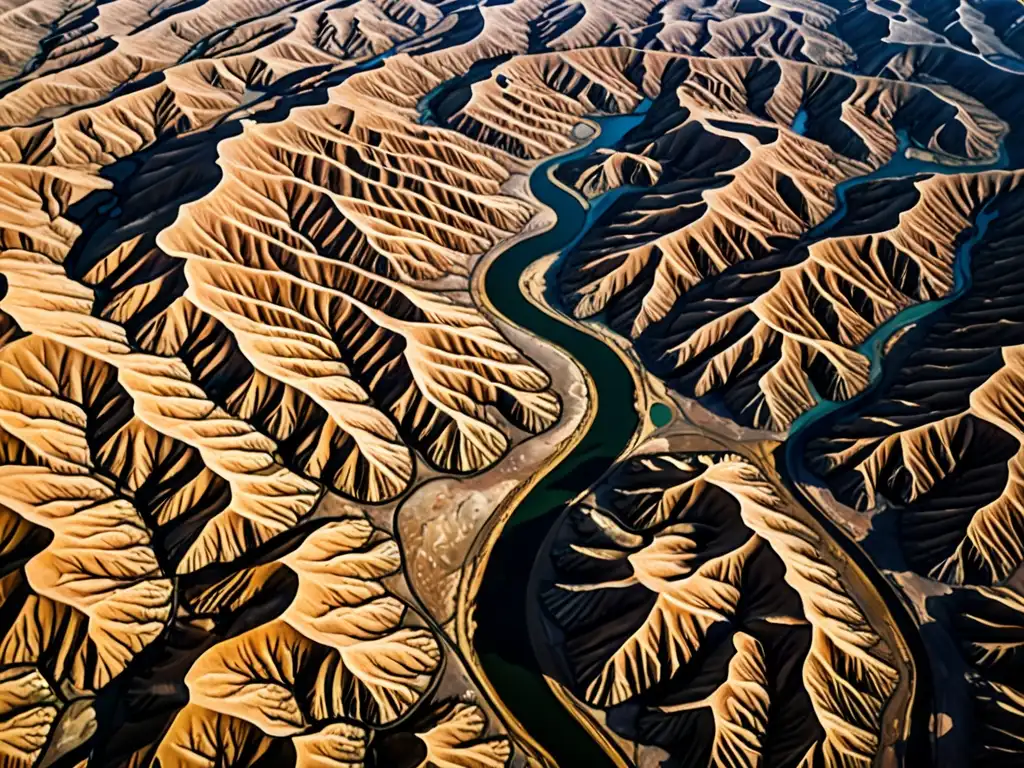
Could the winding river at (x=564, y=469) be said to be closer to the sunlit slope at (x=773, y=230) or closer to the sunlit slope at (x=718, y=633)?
the sunlit slope at (x=773, y=230)

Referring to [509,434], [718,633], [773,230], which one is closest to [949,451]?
[718,633]

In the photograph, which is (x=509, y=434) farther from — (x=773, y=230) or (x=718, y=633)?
(x=773, y=230)

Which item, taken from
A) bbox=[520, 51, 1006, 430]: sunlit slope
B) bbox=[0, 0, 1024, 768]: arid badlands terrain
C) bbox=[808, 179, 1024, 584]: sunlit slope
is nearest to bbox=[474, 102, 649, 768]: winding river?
bbox=[0, 0, 1024, 768]: arid badlands terrain

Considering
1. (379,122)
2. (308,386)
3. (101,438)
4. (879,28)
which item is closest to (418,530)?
(308,386)

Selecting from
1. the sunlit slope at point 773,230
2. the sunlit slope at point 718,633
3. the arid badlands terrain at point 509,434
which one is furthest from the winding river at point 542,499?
the sunlit slope at point 773,230

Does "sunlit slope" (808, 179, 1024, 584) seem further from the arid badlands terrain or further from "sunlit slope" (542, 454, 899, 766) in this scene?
"sunlit slope" (542, 454, 899, 766)

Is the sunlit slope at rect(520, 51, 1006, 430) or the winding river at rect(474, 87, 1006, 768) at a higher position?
the sunlit slope at rect(520, 51, 1006, 430)
